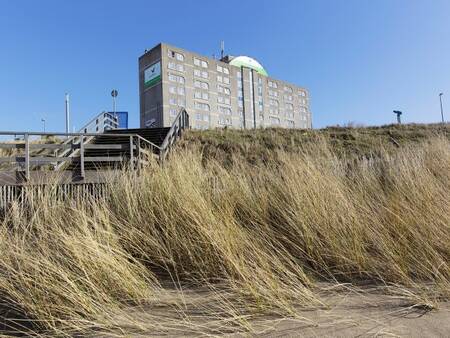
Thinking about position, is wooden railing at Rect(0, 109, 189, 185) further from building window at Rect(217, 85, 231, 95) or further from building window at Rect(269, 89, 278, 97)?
building window at Rect(269, 89, 278, 97)

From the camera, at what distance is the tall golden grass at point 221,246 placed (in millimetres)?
2535

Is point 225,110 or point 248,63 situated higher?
point 248,63

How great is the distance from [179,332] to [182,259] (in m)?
1.19

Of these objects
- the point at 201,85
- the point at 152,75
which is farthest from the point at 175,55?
the point at 201,85

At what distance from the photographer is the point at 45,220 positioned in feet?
13.0

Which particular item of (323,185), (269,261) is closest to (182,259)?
(269,261)

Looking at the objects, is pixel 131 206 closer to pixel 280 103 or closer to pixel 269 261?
pixel 269 261

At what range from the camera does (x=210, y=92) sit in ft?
265

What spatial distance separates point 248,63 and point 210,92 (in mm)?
19019

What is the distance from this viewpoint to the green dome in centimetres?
9036

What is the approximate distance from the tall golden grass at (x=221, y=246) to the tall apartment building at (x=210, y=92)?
5728cm

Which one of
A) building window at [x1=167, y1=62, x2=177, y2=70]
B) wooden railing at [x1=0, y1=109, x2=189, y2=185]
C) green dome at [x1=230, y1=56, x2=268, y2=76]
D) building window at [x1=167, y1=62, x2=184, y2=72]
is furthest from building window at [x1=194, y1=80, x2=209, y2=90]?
wooden railing at [x1=0, y1=109, x2=189, y2=185]

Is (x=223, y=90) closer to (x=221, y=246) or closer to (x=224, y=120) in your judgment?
(x=224, y=120)

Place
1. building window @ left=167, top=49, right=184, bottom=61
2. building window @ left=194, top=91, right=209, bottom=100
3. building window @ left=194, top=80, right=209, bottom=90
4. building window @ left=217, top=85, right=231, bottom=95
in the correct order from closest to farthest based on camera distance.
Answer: building window @ left=167, top=49, right=184, bottom=61
building window @ left=194, top=91, right=209, bottom=100
building window @ left=194, top=80, right=209, bottom=90
building window @ left=217, top=85, right=231, bottom=95
